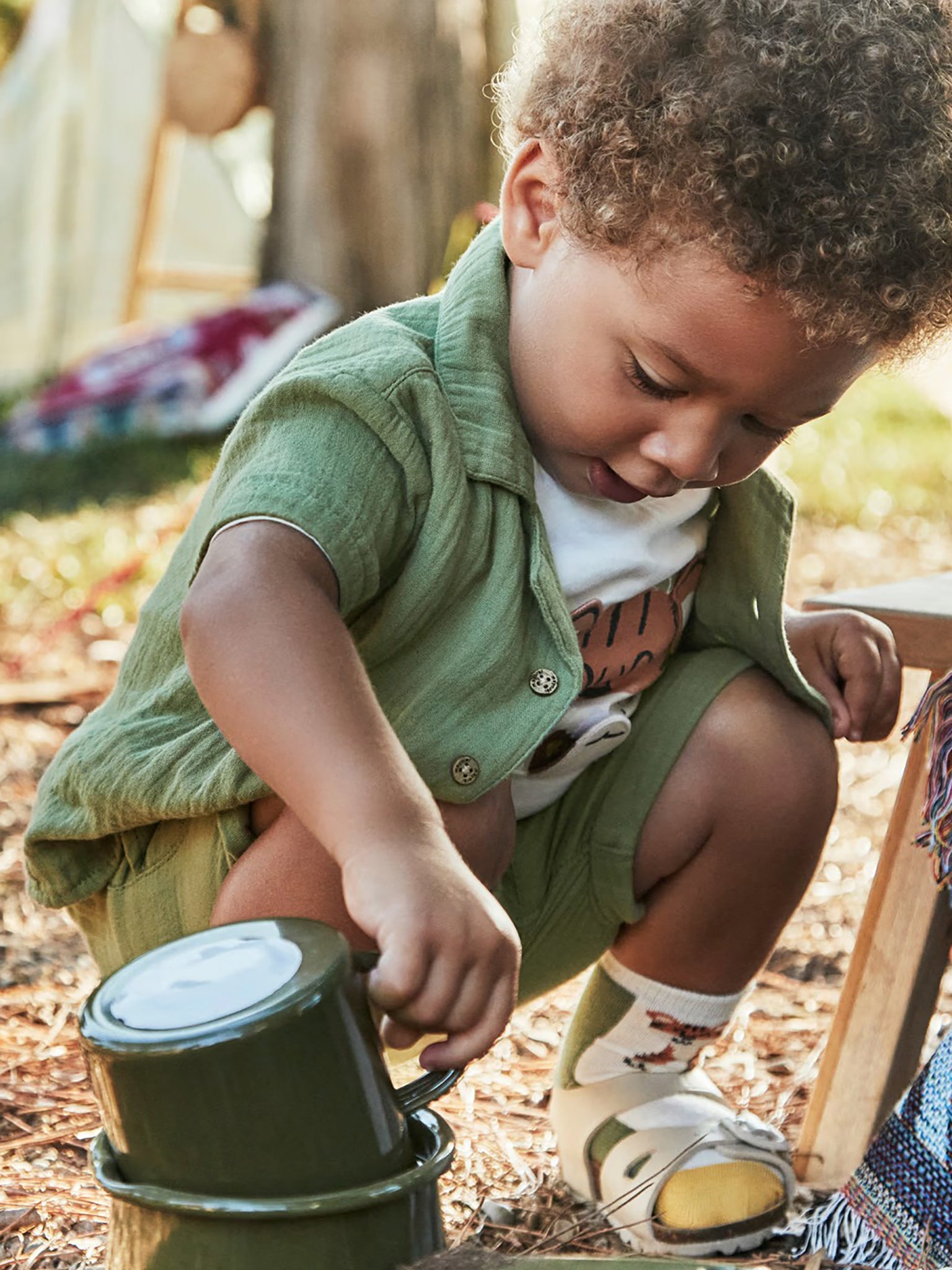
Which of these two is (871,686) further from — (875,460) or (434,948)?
(875,460)

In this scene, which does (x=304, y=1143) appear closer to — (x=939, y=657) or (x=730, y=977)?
(x=730, y=977)

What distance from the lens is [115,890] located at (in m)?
1.46

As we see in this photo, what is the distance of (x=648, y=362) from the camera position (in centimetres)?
126

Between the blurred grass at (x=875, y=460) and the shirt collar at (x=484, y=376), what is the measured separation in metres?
2.93

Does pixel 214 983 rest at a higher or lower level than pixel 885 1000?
higher

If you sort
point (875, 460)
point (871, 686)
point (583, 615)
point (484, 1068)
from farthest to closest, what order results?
point (875, 460)
point (484, 1068)
point (871, 686)
point (583, 615)

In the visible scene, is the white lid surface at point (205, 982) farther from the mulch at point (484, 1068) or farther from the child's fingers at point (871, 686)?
the child's fingers at point (871, 686)

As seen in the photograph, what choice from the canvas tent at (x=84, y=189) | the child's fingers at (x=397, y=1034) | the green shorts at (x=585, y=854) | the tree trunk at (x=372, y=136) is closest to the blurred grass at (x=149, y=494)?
the tree trunk at (x=372, y=136)

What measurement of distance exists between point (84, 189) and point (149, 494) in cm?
223

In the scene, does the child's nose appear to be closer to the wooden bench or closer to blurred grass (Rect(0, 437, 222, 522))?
the wooden bench

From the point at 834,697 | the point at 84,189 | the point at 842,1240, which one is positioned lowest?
the point at 842,1240

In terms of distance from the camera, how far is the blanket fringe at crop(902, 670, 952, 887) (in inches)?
51.7

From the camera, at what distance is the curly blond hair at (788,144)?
1188mm

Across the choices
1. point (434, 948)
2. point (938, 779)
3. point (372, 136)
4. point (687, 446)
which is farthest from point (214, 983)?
point (372, 136)
